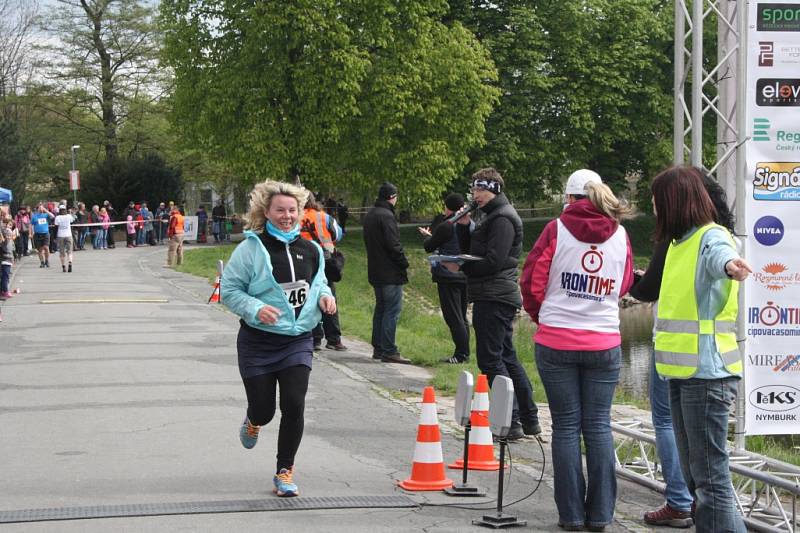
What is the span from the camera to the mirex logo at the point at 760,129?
7.89 metres

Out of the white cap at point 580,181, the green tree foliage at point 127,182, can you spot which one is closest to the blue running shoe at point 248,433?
the white cap at point 580,181

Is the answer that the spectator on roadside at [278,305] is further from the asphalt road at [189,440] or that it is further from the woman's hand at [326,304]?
the asphalt road at [189,440]

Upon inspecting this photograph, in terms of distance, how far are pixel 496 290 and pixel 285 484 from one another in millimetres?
2700

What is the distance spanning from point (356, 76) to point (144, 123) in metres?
24.8

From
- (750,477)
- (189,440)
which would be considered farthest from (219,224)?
(750,477)

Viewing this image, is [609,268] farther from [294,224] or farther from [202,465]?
[202,465]

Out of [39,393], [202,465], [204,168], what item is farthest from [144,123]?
[202,465]

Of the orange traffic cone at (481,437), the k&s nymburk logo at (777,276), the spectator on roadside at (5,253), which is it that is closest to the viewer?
the k&s nymburk logo at (777,276)

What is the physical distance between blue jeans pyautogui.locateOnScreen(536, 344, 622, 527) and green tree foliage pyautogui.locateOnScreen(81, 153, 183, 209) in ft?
164

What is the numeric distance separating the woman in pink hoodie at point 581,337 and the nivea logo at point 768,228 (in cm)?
153

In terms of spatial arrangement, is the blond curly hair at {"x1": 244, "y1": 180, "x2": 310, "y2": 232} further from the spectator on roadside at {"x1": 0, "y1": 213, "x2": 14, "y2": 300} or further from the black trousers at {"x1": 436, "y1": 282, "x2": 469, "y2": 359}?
the spectator on roadside at {"x1": 0, "y1": 213, "x2": 14, "y2": 300}

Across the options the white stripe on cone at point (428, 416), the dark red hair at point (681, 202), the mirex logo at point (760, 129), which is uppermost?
the mirex logo at point (760, 129)

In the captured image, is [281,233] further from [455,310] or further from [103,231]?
[103,231]

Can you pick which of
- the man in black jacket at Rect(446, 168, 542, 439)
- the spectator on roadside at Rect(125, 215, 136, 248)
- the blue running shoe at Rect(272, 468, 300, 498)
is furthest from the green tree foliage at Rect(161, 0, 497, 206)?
the blue running shoe at Rect(272, 468, 300, 498)
